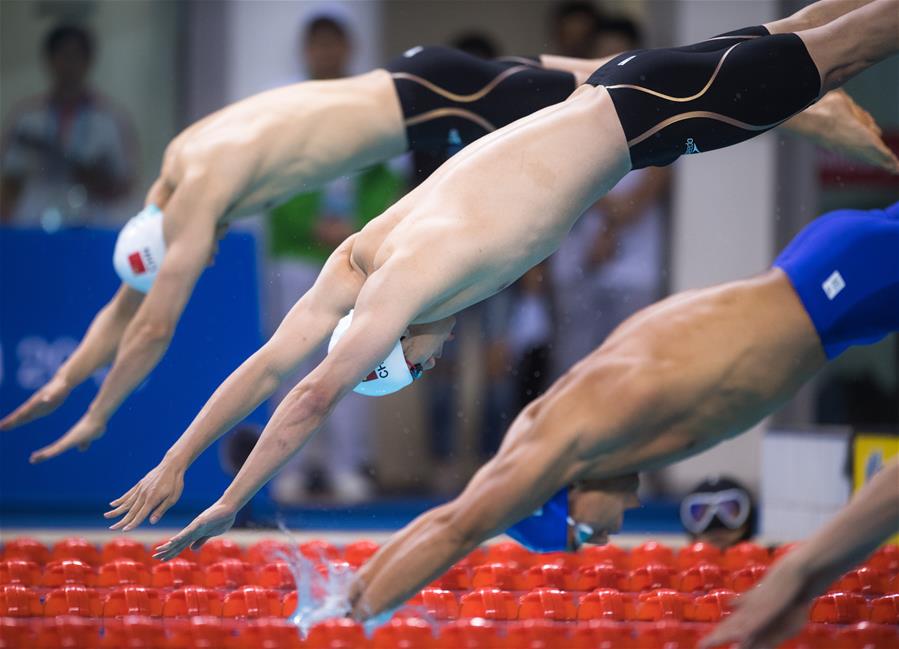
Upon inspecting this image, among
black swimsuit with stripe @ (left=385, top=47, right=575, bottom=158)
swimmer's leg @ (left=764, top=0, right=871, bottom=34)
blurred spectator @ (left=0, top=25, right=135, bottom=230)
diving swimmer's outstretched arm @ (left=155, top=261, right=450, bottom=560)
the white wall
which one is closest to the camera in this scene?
diving swimmer's outstretched arm @ (left=155, top=261, right=450, bottom=560)

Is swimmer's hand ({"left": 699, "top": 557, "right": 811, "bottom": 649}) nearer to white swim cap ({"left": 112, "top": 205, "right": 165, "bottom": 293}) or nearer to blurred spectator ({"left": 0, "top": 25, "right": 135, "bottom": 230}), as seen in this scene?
white swim cap ({"left": 112, "top": 205, "right": 165, "bottom": 293})

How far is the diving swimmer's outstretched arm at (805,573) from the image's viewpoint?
2.50 meters

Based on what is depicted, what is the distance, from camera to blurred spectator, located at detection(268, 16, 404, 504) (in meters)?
6.87

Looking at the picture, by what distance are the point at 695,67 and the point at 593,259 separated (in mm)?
3645

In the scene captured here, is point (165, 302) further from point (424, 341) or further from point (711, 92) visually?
point (711, 92)

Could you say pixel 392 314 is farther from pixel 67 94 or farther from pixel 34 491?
pixel 67 94

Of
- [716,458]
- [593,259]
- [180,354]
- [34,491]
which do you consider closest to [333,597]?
[180,354]

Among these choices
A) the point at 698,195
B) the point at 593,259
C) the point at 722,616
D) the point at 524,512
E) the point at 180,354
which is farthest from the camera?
the point at 698,195

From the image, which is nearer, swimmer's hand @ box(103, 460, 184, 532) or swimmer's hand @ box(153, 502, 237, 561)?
swimmer's hand @ box(153, 502, 237, 561)

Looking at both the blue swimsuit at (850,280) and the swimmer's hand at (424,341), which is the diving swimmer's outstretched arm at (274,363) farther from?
the blue swimsuit at (850,280)

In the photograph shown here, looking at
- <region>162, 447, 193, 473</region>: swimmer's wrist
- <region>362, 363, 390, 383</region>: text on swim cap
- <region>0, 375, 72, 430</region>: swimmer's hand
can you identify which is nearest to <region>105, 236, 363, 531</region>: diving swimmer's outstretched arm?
<region>162, 447, 193, 473</region>: swimmer's wrist

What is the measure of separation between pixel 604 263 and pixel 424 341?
12.8ft

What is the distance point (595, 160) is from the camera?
3.35m

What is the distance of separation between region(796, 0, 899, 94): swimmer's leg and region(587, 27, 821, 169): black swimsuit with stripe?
0.04 m
